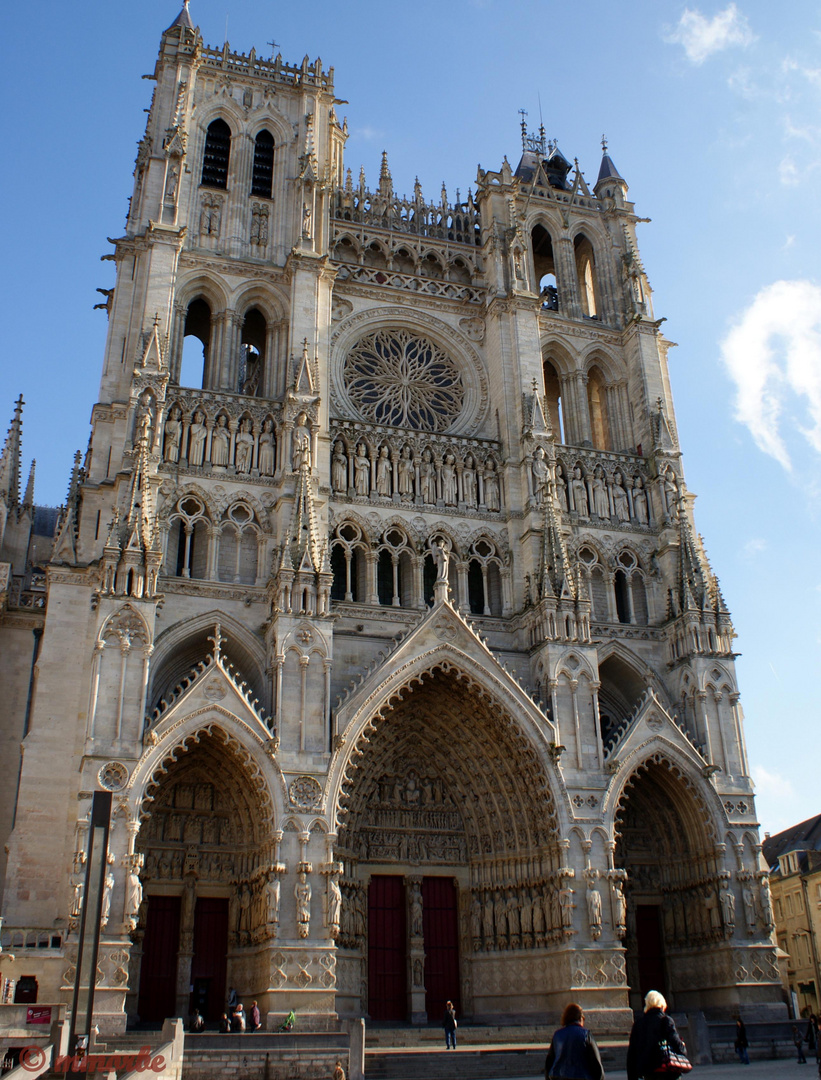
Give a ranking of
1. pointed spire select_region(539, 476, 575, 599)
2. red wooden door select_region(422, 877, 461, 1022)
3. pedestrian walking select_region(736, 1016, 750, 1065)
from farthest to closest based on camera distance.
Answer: pointed spire select_region(539, 476, 575, 599), red wooden door select_region(422, 877, 461, 1022), pedestrian walking select_region(736, 1016, 750, 1065)

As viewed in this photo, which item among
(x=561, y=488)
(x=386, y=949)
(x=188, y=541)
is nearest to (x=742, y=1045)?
(x=386, y=949)

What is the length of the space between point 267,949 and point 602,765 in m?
8.80

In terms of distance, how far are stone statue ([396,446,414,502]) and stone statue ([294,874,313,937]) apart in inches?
420

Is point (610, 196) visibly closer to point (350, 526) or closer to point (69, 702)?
point (350, 526)

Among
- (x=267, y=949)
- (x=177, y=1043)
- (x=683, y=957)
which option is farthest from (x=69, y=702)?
(x=683, y=957)

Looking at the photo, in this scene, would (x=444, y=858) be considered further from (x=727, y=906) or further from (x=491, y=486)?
(x=491, y=486)

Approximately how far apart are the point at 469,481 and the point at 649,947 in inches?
513

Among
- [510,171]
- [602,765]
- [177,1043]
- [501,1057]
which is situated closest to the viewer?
[177,1043]

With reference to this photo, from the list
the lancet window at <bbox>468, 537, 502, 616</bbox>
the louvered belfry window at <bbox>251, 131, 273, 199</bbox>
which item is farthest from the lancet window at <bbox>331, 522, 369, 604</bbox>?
the louvered belfry window at <bbox>251, 131, 273, 199</bbox>

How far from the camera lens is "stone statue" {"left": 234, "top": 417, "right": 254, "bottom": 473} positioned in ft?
85.1

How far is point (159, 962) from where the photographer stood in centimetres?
2167

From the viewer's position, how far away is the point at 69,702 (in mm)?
23125

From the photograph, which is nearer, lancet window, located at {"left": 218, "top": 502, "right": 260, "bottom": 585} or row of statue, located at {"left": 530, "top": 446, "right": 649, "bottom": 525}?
lancet window, located at {"left": 218, "top": 502, "right": 260, "bottom": 585}

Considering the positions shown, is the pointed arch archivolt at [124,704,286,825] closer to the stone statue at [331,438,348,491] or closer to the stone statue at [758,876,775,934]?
the stone statue at [331,438,348,491]
